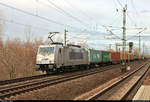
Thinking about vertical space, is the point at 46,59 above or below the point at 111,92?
above

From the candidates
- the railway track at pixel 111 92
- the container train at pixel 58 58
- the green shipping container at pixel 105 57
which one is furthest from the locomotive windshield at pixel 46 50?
the green shipping container at pixel 105 57

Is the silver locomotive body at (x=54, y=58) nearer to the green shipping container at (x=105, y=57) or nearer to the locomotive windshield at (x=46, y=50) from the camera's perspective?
the locomotive windshield at (x=46, y=50)

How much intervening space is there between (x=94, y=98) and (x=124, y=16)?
58.1ft

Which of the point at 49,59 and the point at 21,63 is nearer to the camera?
the point at 49,59

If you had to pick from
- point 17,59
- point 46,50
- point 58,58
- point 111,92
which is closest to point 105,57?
point 17,59

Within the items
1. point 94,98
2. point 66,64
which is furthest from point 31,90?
point 66,64

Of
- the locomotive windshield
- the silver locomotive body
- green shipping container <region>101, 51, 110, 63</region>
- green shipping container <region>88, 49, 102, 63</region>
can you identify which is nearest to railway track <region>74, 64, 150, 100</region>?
the silver locomotive body

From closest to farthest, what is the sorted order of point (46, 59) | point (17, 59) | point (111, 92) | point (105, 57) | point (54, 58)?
point (111, 92) < point (54, 58) < point (46, 59) < point (17, 59) < point (105, 57)

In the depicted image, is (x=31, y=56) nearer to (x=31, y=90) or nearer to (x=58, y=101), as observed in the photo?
(x=31, y=90)

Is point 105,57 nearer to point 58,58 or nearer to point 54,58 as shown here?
point 58,58

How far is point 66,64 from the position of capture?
21.7 metres

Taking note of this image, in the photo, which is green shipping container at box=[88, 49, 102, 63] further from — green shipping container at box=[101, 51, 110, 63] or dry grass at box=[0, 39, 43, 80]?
dry grass at box=[0, 39, 43, 80]

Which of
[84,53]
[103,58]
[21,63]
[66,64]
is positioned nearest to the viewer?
[66,64]

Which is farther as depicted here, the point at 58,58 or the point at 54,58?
the point at 58,58
